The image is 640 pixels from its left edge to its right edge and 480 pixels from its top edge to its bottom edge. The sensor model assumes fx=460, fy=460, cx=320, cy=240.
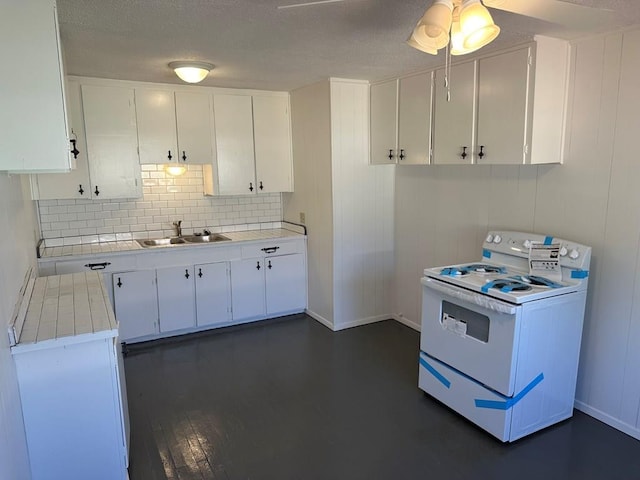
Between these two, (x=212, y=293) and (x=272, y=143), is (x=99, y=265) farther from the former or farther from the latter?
(x=272, y=143)

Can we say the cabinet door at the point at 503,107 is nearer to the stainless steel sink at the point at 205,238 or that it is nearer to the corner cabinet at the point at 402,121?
the corner cabinet at the point at 402,121

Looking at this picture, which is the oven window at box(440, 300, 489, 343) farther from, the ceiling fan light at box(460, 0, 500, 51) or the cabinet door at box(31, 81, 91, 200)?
the cabinet door at box(31, 81, 91, 200)

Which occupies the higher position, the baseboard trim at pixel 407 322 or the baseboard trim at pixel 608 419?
the baseboard trim at pixel 407 322

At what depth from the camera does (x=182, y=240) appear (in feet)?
15.0

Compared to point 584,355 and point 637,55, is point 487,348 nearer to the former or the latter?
point 584,355

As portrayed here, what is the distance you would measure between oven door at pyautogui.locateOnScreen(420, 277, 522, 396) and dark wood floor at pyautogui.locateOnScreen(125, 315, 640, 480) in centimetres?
39

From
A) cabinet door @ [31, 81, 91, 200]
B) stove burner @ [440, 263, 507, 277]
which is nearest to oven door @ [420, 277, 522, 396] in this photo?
stove burner @ [440, 263, 507, 277]

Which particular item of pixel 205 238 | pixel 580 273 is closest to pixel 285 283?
pixel 205 238

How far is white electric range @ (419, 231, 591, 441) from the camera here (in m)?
2.54

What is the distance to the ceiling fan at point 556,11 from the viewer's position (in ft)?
6.51

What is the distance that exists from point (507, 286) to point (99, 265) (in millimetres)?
3205

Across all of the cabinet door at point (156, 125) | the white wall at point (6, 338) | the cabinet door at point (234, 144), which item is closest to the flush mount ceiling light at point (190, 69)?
the cabinet door at point (156, 125)

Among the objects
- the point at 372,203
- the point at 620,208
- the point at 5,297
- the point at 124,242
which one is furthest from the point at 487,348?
the point at 124,242

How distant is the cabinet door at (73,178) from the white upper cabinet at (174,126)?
1.56 feet
